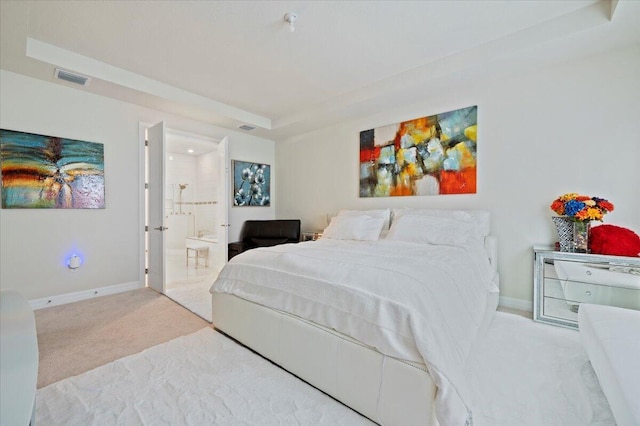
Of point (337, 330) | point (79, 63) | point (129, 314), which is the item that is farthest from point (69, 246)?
point (337, 330)

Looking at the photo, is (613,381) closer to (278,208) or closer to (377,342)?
(377,342)

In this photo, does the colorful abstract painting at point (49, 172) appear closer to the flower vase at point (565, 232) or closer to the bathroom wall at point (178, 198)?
the bathroom wall at point (178, 198)

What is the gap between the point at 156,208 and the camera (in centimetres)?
374

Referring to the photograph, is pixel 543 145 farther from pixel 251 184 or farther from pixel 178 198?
pixel 178 198

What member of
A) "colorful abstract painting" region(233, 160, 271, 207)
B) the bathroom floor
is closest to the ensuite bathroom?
the bathroom floor

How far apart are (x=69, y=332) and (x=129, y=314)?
1.60 feet

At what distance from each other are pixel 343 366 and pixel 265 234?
355 cm

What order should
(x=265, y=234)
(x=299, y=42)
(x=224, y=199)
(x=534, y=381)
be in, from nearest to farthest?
1. (x=534, y=381)
2. (x=299, y=42)
3. (x=224, y=199)
4. (x=265, y=234)

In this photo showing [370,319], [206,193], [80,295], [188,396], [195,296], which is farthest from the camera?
[206,193]

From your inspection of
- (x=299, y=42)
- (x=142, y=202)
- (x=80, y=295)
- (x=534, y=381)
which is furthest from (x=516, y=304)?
(x=80, y=295)

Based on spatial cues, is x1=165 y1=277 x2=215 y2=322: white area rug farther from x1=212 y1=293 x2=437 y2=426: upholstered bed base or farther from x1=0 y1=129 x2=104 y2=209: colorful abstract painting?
x1=0 y1=129 x2=104 y2=209: colorful abstract painting

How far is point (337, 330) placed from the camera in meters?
1.58

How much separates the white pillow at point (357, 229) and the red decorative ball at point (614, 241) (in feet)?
6.34

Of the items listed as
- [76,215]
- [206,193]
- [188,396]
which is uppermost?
[206,193]
